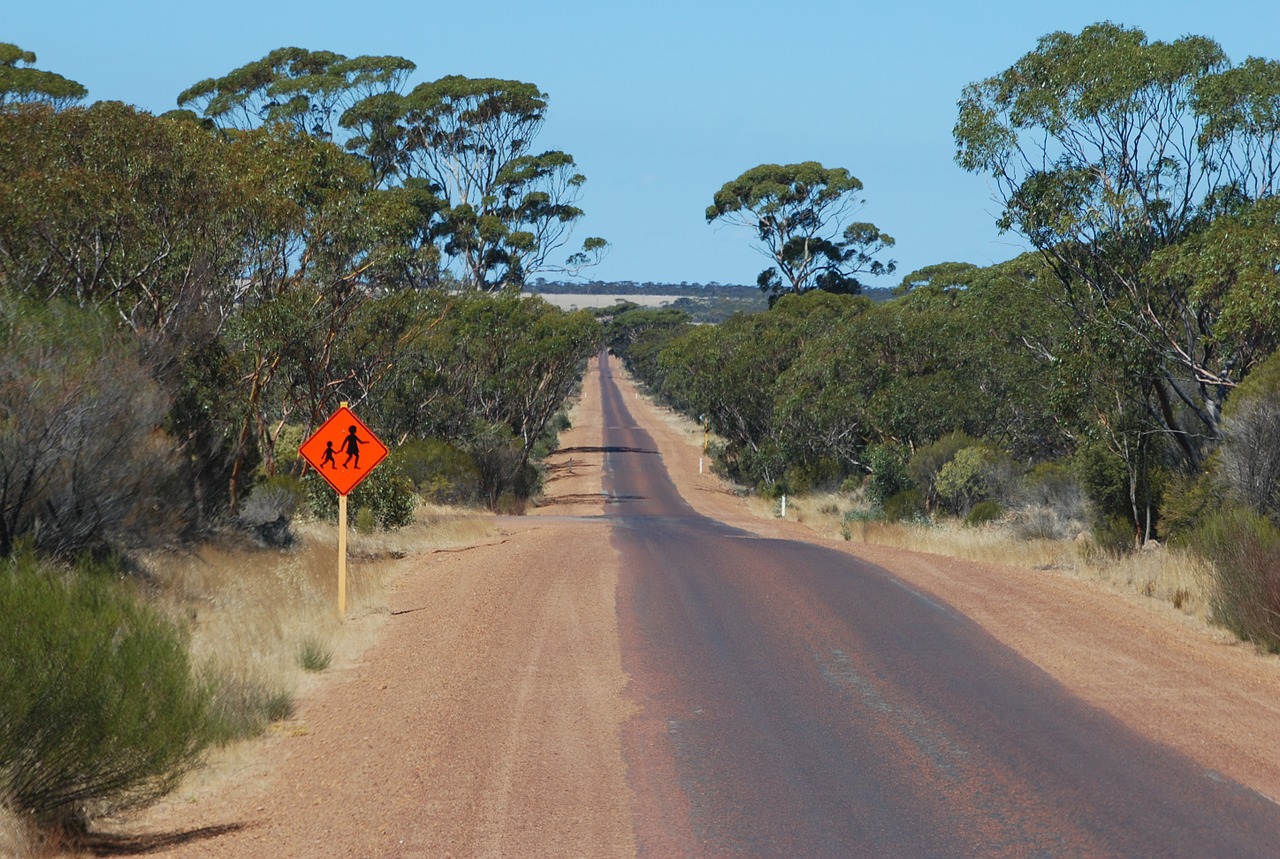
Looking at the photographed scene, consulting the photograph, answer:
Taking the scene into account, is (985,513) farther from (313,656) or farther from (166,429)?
(313,656)

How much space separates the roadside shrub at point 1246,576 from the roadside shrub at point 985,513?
1940cm

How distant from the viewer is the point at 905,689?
10555mm

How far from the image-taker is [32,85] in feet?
148

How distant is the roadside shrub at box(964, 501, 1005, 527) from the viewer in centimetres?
3516

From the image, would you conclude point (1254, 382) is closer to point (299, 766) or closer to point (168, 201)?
point (299, 766)

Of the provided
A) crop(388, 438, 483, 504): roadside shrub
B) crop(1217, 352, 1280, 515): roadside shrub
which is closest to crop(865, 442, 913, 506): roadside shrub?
crop(388, 438, 483, 504): roadside shrub

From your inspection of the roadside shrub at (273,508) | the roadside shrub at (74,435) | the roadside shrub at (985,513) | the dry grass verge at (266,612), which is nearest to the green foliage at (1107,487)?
the roadside shrub at (985,513)

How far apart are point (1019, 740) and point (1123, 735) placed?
29.3 inches

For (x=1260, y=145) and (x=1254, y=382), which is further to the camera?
(x=1260, y=145)

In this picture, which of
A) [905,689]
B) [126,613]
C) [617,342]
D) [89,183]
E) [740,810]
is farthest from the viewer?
[617,342]

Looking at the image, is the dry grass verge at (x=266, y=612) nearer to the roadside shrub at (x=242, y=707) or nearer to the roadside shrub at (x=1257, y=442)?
the roadside shrub at (x=242, y=707)

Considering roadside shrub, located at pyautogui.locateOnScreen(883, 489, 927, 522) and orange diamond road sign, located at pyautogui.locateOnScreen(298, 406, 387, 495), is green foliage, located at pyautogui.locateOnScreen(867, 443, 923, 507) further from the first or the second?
orange diamond road sign, located at pyautogui.locateOnScreen(298, 406, 387, 495)

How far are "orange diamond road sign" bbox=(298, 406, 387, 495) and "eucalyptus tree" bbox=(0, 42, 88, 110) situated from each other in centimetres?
3113

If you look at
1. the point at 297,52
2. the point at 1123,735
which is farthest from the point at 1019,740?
the point at 297,52
